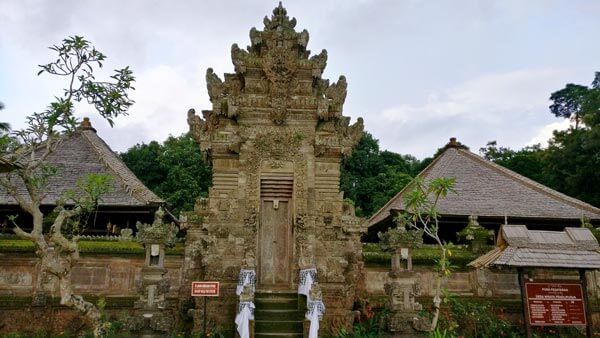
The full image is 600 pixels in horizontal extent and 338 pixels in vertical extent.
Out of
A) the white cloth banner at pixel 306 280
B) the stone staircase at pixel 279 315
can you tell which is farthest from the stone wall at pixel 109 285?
the white cloth banner at pixel 306 280

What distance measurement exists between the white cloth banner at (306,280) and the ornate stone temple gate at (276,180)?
28.6 inches

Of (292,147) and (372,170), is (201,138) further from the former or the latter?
(372,170)

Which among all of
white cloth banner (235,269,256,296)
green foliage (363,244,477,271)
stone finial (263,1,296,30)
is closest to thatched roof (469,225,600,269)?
green foliage (363,244,477,271)

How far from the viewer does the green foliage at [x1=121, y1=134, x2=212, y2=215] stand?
27250 millimetres

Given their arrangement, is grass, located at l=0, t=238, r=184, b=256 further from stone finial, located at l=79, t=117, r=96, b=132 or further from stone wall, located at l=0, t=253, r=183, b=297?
stone finial, located at l=79, t=117, r=96, b=132

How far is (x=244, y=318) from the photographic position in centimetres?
870

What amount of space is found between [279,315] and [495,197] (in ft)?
32.5

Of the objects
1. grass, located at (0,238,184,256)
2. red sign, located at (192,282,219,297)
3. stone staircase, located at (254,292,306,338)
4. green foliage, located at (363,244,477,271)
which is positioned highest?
grass, located at (0,238,184,256)

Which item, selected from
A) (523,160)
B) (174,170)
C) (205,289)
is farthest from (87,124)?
(523,160)

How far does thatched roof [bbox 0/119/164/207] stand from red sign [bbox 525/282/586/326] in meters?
10.5

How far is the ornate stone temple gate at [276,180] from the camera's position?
1058cm

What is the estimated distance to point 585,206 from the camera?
1591 cm

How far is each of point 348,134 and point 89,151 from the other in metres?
11.2

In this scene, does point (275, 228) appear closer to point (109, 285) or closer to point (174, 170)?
point (109, 285)
